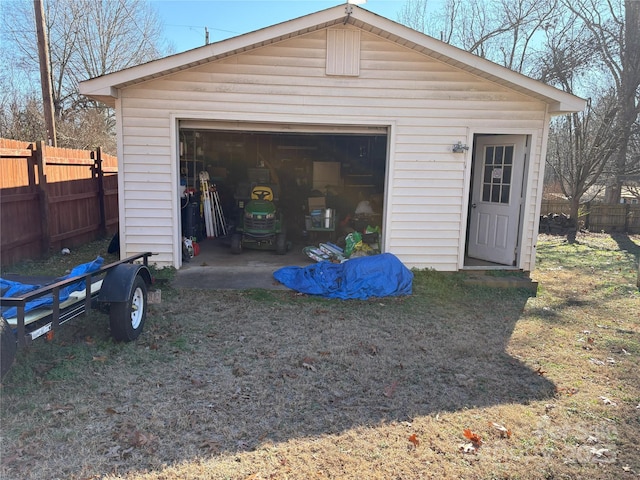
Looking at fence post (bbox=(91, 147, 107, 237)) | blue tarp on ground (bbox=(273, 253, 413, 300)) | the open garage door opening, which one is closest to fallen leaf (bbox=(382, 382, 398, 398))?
blue tarp on ground (bbox=(273, 253, 413, 300))

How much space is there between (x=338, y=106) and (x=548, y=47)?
10685 millimetres

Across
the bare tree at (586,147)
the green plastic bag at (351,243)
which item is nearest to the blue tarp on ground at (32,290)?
the green plastic bag at (351,243)

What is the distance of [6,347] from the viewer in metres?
2.90

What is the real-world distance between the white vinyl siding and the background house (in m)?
0.02

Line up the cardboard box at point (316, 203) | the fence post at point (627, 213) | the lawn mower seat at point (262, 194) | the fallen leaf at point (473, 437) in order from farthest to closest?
the fence post at point (627, 213), the cardboard box at point (316, 203), the lawn mower seat at point (262, 194), the fallen leaf at point (473, 437)

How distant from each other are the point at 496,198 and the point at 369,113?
277 centimetres

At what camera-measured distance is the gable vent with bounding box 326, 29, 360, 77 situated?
6516 mm

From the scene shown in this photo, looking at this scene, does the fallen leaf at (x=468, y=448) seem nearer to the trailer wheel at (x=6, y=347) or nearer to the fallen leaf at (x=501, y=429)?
the fallen leaf at (x=501, y=429)

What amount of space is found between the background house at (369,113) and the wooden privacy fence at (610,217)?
8.38 metres

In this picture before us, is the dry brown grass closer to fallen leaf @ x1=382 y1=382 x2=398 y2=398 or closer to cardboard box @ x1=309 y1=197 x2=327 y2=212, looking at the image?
fallen leaf @ x1=382 y1=382 x2=398 y2=398

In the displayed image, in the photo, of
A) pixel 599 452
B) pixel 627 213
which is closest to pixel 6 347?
pixel 599 452

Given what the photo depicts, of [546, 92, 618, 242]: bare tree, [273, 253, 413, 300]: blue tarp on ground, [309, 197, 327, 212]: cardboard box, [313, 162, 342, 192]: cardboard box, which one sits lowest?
[273, 253, 413, 300]: blue tarp on ground

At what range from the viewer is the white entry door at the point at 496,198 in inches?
286

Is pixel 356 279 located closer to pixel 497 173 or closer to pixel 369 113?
pixel 369 113
